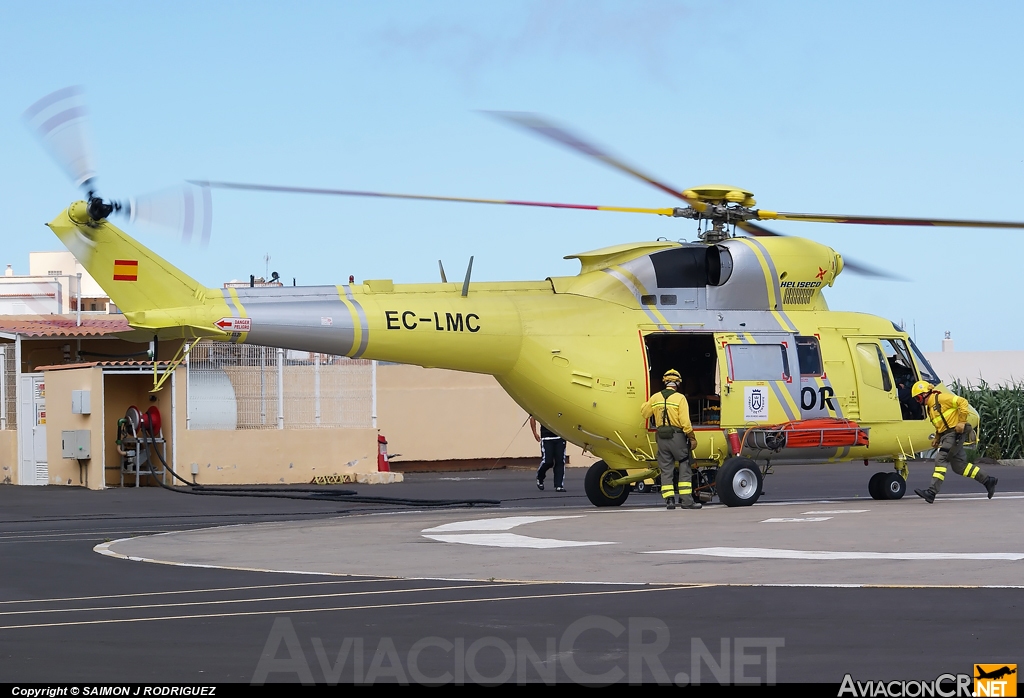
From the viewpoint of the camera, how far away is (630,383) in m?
18.6

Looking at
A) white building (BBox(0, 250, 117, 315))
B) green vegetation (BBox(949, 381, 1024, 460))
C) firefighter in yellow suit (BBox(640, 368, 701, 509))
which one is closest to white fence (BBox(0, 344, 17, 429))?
white building (BBox(0, 250, 117, 315))

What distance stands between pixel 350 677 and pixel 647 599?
333 centimetres

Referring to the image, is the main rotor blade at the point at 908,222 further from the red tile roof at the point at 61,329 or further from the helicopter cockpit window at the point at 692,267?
the red tile roof at the point at 61,329

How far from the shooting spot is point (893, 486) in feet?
66.5

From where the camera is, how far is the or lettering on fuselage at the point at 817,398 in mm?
19578

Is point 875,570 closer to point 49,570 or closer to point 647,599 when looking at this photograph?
point 647,599

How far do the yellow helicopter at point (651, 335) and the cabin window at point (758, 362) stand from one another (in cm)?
2

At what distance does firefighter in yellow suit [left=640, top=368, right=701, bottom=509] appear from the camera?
18.0m

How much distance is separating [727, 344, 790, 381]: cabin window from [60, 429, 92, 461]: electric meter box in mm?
14531

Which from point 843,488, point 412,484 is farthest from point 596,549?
point 412,484

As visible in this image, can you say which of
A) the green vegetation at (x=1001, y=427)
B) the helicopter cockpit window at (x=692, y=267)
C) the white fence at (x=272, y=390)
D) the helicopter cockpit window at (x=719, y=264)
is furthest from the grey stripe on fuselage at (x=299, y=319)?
the green vegetation at (x=1001, y=427)

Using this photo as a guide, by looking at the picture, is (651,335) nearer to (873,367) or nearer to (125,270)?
(873,367)

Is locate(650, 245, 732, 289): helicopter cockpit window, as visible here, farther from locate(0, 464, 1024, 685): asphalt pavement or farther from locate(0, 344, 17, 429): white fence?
locate(0, 344, 17, 429): white fence

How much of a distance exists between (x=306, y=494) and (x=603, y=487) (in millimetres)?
7146
